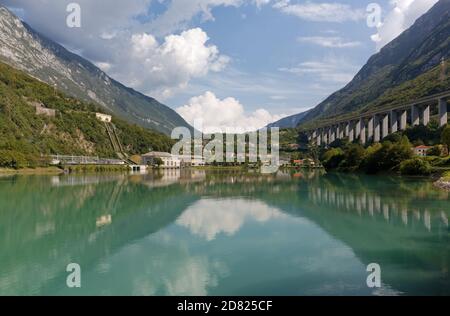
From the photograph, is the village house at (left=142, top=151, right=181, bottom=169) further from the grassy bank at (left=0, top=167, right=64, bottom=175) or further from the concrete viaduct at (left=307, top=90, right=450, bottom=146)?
the concrete viaduct at (left=307, top=90, right=450, bottom=146)

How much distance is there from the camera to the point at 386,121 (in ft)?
246

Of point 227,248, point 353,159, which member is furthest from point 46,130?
point 227,248

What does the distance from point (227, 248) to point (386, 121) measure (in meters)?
69.9

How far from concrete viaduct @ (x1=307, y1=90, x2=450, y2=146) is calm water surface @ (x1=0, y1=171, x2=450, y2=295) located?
4756 centimetres

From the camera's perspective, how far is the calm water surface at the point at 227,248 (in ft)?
27.7

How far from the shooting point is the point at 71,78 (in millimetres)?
193500

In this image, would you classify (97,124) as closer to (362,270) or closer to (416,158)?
(416,158)

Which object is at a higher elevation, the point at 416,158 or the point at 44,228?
the point at 416,158

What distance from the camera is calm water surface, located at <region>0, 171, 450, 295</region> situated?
27.7 feet

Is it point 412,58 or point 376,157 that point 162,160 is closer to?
point 376,157

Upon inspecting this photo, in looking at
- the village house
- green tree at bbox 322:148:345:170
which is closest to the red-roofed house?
green tree at bbox 322:148:345:170

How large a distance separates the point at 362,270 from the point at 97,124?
89.0 meters
